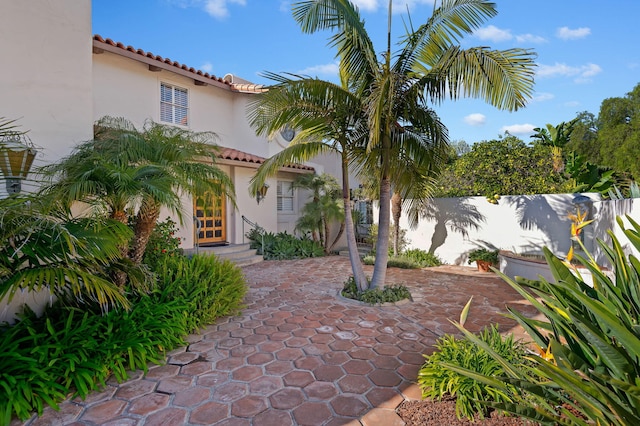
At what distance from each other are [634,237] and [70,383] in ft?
17.4

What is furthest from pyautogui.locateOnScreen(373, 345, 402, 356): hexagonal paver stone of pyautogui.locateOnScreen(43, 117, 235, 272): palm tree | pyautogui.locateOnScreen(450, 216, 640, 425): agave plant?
pyautogui.locateOnScreen(43, 117, 235, 272): palm tree

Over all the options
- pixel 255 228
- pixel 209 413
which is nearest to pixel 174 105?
pixel 255 228

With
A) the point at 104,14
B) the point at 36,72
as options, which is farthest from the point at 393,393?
the point at 104,14

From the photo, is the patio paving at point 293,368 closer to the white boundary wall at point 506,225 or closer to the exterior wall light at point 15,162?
the exterior wall light at point 15,162

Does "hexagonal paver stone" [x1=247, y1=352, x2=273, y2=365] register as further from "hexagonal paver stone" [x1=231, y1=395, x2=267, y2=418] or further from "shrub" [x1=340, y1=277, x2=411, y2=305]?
"shrub" [x1=340, y1=277, x2=411, y2=305]

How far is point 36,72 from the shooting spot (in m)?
5.43

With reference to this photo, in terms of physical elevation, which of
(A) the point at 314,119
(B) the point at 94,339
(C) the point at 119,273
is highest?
(A) the point at 314,119

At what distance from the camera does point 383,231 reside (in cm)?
729

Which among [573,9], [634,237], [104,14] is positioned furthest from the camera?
[104,14]

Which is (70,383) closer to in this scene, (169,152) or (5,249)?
(5,249)

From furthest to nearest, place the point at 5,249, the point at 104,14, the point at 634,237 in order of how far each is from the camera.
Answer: the point at 104,14
the point at 5,249
the point at 634,237

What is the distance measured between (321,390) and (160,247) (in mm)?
5331

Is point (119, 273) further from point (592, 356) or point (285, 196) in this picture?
point (285, 196)

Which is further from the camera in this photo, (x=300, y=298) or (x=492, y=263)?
(x=492, y=263)
